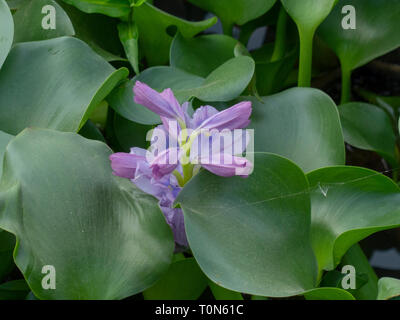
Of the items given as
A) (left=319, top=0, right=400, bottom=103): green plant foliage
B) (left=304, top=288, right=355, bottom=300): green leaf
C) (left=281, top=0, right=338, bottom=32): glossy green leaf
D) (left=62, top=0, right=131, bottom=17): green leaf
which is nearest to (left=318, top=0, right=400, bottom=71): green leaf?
(left=319, top=0, right=400, bottom=103): green plant foliage

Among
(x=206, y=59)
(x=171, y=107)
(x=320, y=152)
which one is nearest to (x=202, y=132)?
(x=171, y=107)

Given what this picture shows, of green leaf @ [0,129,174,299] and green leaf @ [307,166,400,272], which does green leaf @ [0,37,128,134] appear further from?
green leaf @ [307,166,400,272]

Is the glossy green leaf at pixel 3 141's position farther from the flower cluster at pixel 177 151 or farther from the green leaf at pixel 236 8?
the green leaf at pixel 236 8

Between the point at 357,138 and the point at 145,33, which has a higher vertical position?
the point at 145,33

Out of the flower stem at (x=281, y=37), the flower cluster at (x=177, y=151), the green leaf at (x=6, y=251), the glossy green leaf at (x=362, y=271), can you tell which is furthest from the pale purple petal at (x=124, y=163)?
the flower stem at (x=281, y=37)

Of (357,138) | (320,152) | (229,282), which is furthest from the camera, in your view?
(357,138)

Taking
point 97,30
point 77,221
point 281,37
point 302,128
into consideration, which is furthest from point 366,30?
point 77,221

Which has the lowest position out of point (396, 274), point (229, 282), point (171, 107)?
point (396, 274)
